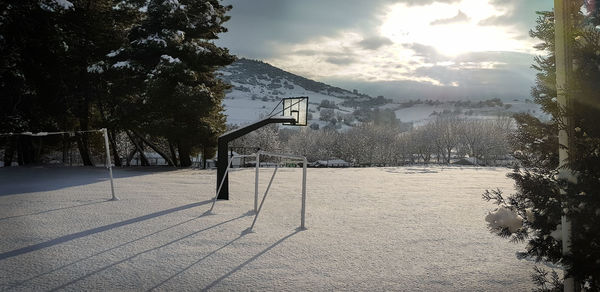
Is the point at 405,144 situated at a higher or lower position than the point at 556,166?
higher

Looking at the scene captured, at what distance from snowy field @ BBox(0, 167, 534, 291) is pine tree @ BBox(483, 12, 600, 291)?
148 cm

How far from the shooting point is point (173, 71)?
2359cm

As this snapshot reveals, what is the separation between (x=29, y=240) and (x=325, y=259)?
4.97 metres

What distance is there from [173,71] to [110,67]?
12.5 feet

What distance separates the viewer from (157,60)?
25391mm

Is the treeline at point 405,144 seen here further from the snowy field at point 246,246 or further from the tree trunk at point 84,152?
the snowy field at point 246,246

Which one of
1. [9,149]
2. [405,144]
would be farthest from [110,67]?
[405,144]

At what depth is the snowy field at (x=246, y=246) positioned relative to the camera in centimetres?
516

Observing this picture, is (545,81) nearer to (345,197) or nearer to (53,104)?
(345,197)

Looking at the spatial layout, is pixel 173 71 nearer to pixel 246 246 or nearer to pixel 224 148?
pixel 224 148

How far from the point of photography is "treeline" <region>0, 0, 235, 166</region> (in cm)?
2314

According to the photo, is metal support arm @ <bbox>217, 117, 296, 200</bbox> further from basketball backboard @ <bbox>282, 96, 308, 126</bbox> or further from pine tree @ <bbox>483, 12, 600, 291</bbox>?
pine tree @ <bbox>483, 12, 600, 291</bbox>

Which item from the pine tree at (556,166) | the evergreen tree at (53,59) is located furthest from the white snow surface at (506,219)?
the evergreen tree at (53,59)

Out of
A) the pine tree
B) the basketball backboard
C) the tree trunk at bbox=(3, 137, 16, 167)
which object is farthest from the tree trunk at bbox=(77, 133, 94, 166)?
the pine tree
